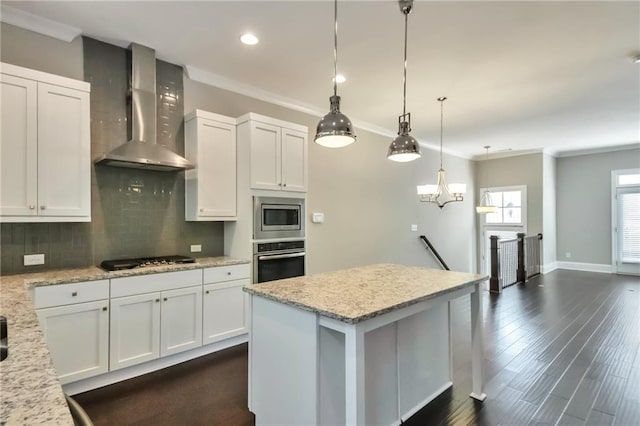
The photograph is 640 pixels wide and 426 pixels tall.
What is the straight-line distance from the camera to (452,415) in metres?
2.26

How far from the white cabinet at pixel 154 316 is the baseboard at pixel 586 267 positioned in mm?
8742

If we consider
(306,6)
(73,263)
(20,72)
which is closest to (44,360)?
(73,263)

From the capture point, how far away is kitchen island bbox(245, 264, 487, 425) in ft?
5.39

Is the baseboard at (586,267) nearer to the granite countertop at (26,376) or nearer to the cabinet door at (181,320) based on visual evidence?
the cabinet door at (181,320)

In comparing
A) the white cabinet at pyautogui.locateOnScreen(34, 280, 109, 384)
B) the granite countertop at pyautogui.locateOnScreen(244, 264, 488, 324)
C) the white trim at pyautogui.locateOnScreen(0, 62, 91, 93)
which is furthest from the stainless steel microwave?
the white trim at pyautogui.locateOnScreen(0, 62, 91, 93)

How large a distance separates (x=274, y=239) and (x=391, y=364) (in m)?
1.91

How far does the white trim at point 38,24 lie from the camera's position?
8.29ft

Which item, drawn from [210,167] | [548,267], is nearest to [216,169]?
[210,167]

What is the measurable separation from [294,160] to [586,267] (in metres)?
7.95

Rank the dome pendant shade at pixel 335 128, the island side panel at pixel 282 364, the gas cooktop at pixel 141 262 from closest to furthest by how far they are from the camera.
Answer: the island side panel at pixel 282 364, the dome pendant shade at pixel 335 128, the gas cooktop at pixel 141 262

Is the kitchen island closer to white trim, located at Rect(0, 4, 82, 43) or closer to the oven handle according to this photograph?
the oven handle

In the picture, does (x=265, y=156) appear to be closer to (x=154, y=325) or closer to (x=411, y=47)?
(x=411, y=47)

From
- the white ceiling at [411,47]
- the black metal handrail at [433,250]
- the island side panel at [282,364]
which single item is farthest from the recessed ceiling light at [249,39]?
the black metal handrail at [433,250]

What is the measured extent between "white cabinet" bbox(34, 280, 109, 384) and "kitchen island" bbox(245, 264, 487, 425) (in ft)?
4.29
